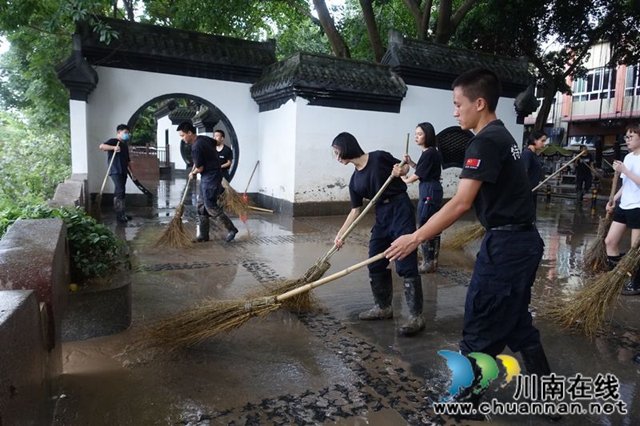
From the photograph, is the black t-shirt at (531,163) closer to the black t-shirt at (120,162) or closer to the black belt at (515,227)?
the black belt at (515,227)

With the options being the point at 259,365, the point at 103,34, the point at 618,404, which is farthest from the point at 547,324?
the point at 103,34

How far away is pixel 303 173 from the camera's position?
9586 mm

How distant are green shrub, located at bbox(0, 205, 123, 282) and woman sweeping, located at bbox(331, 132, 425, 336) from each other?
1.69 m

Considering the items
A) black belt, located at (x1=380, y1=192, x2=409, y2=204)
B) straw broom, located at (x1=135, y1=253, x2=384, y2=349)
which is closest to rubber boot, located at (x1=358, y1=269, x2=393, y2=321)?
black belt, located at (x1=380, y1=192, x2=409, y2=204)

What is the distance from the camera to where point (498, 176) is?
2.34 metres

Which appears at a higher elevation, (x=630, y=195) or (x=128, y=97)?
(x=128, y=97)

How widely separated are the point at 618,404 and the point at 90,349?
327 centimetres

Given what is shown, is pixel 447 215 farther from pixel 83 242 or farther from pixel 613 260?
pixel 613 260

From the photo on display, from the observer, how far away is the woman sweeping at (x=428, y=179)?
5.19 meters

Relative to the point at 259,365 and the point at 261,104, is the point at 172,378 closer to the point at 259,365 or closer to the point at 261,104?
the point at 259,365

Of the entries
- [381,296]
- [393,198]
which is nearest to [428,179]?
[393,198]

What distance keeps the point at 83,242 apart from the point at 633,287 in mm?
5070

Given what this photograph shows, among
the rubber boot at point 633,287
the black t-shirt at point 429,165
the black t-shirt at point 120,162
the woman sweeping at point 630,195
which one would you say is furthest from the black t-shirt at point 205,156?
the rubber boot at point 633,287

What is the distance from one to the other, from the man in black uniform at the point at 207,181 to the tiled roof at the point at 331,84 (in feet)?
9.66
